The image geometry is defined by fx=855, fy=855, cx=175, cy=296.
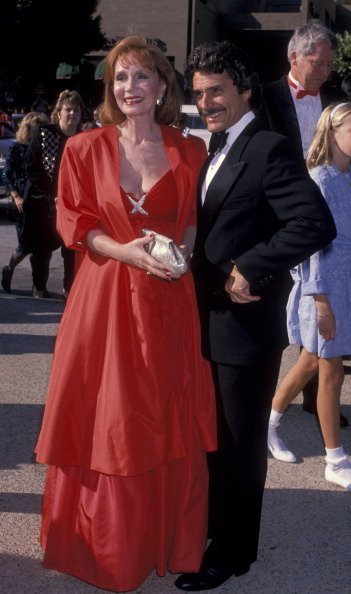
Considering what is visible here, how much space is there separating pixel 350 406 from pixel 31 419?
208 centimetres

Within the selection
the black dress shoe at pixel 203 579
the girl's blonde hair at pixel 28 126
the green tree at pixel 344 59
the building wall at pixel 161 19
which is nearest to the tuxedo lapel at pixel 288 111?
the black dress shoe at pixel 203 579

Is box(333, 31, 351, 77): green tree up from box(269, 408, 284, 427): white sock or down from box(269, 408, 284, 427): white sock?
down

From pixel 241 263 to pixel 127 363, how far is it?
0.56m

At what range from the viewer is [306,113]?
16.4 ft

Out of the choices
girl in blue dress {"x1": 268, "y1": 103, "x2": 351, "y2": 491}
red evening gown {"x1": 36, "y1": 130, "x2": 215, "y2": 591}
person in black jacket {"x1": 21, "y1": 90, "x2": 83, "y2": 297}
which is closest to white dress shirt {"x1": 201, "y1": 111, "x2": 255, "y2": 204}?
red evening gown {"x1": 36, "y1": 130, "x2": 215, "y2": 591}

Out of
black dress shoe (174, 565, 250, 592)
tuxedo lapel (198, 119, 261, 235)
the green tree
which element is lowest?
the green tree

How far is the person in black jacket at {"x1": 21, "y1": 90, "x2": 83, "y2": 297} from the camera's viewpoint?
7.75 meters

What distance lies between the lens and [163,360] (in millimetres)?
3141

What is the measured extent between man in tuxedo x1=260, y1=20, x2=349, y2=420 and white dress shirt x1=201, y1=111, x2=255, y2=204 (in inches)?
64.4

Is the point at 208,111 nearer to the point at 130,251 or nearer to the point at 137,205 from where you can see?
the point at 137,205

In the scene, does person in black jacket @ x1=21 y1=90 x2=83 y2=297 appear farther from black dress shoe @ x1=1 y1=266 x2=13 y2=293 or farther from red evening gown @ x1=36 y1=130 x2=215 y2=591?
red evening gown @ x1=36 y1=130 x2=215 y2=591

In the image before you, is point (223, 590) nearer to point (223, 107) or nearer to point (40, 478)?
point (40, 478)

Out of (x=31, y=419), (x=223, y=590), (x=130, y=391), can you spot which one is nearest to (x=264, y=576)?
(x=223, y=590)

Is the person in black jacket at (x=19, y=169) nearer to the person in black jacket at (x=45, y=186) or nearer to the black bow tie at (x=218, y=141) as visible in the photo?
the person in black jacket at (x=45, y=186)
